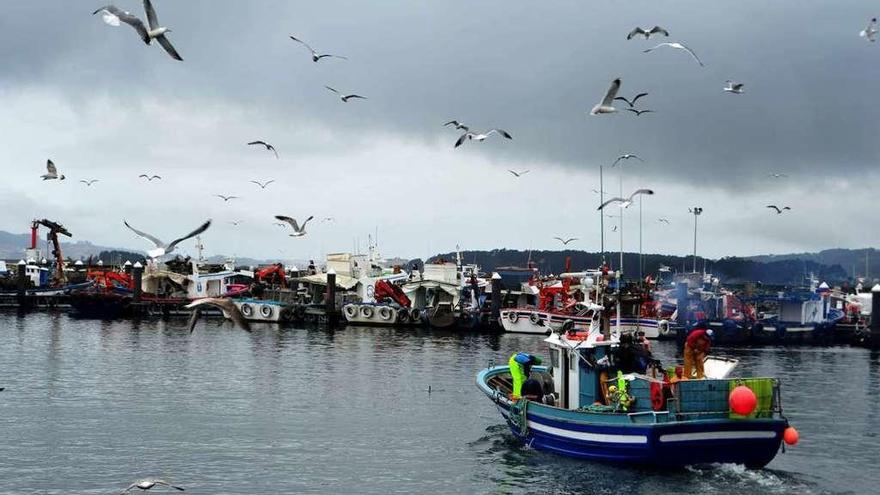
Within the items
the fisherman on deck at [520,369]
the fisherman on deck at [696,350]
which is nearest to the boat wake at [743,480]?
the fisherman on deck at [696,350]

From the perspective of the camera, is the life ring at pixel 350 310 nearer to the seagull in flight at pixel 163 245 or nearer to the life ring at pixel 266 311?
the life ring at pixel 266 311

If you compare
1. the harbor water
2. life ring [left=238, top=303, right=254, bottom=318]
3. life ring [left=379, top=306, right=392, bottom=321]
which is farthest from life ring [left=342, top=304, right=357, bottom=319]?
the harbor water

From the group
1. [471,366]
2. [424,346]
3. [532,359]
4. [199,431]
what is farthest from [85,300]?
[532,359]

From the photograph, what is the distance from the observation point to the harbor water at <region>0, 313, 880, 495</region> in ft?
70.5

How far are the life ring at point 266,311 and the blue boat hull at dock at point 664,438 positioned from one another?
164 feet

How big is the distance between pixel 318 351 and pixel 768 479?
31.2 metres

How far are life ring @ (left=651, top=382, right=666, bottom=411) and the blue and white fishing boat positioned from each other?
0.02 meters

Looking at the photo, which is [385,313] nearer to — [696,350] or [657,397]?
[696,350]

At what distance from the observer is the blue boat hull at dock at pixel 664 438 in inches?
814

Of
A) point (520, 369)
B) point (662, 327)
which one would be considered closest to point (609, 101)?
point (520, 369)

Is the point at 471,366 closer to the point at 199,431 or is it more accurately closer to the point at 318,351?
the point at 318,351

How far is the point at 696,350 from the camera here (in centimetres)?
2139

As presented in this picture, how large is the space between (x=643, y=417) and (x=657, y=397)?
0.56 metres

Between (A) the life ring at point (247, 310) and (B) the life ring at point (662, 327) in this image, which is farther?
(A) the life ring at point (247, 310)
